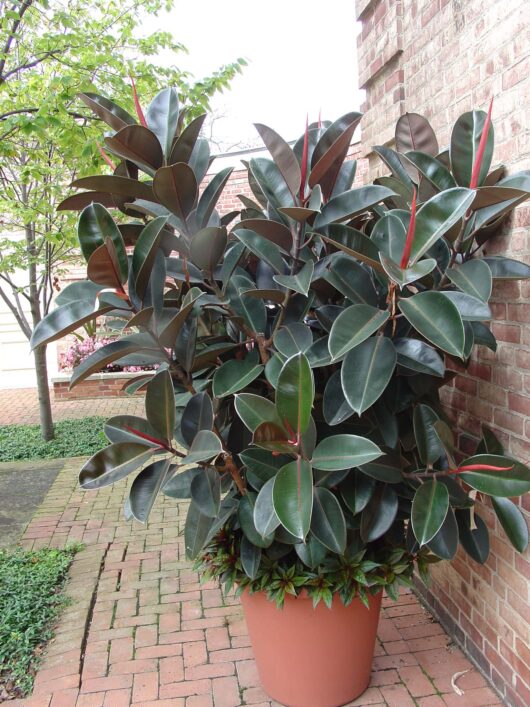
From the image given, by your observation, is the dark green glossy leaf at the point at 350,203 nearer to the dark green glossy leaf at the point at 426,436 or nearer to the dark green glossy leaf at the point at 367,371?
the dark green glossy leaf at the point at 367,371

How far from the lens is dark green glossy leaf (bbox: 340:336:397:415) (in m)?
1.64

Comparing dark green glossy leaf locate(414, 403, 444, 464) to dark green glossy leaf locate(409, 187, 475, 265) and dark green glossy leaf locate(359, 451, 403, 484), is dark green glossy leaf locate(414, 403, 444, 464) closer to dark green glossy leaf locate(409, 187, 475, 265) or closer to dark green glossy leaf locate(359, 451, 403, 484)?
dark green glossy leaf locate(359, 451, 403, 484)

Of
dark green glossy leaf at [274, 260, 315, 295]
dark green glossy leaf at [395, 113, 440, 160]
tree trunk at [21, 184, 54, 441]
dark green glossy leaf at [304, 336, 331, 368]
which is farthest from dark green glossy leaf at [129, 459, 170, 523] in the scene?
tree trunk at [21, 184, 54, 441]

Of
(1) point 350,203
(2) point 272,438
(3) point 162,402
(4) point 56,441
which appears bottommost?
(4) point 56,441

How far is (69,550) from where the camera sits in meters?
3.89

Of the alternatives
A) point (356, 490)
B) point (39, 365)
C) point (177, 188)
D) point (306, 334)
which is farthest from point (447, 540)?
point (39, 365)

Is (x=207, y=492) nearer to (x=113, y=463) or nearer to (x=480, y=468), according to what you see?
(x=113, y=463)

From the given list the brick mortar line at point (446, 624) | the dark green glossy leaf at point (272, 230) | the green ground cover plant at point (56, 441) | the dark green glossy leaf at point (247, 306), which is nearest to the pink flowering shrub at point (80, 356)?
the green ground cover plant at point (56, 441)

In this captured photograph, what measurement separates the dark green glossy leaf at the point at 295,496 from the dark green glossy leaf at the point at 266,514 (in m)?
0.10

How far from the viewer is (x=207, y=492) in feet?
6.46

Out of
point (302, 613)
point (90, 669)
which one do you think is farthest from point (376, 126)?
point (90, 669)

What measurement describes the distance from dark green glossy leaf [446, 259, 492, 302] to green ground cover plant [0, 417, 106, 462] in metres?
5.15

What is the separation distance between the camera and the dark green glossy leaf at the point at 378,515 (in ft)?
6.84

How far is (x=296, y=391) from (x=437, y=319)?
43cm
